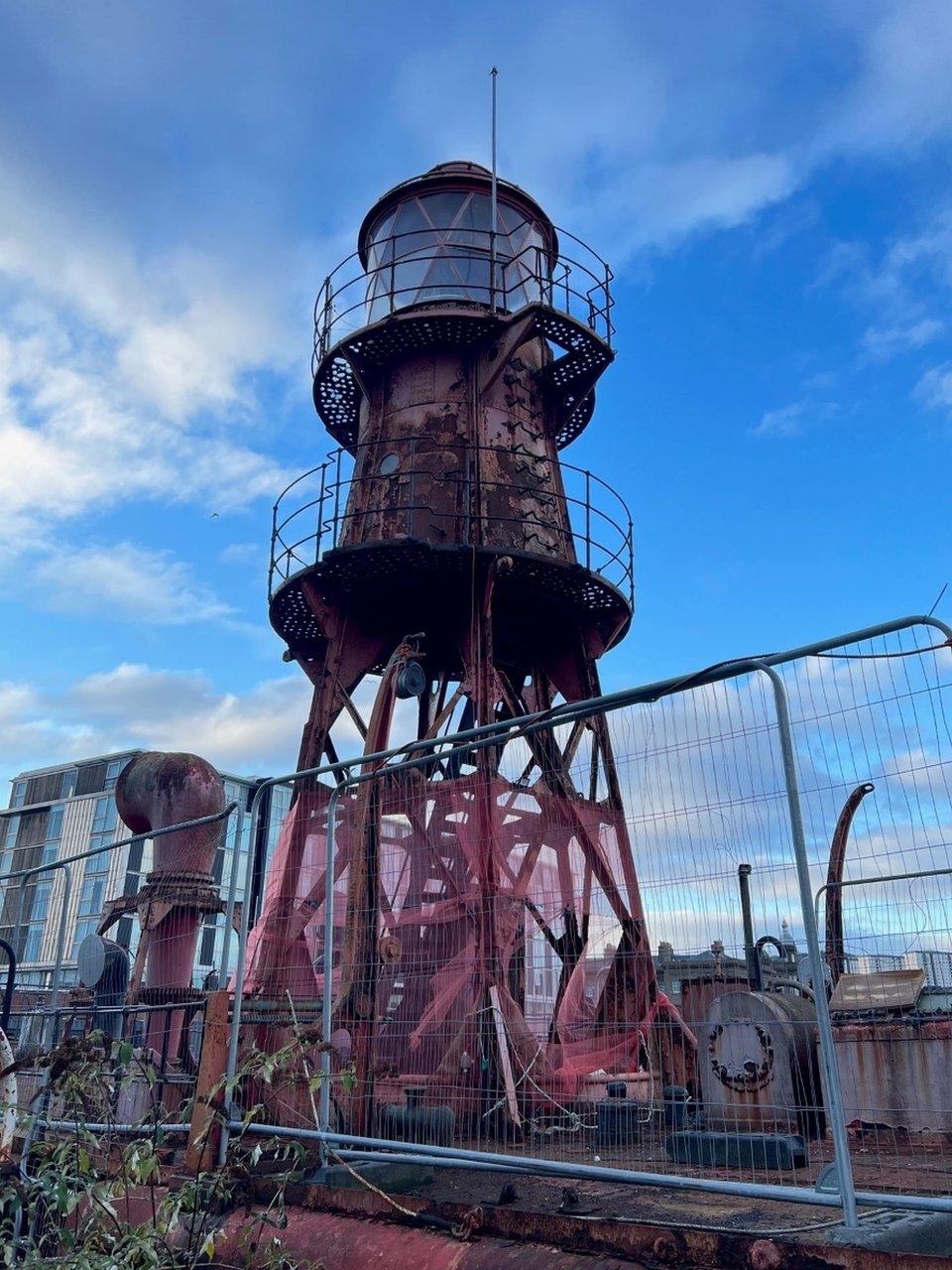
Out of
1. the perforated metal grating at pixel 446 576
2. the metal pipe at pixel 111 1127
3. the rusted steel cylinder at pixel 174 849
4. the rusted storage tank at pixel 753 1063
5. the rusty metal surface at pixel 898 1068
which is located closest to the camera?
the metal pipe at pixel 111 1127

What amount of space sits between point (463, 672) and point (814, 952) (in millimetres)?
9886

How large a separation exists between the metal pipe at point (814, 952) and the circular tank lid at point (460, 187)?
1297 cm

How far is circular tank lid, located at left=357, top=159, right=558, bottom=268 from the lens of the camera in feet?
51.1

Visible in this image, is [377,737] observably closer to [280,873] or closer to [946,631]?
[280,873]

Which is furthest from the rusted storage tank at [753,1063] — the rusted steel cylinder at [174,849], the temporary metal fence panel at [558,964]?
the rusted steel cylinder at [174,849]

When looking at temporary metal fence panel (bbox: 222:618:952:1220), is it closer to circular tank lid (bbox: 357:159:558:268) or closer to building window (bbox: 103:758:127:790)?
circular tank lid (bbox: 357:159:558:268)

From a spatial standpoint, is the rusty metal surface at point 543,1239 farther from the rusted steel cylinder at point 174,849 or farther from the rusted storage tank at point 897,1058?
the rusted steel cylinder at point 174,849

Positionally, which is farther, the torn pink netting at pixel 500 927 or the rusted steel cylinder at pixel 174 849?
the rusted steel cylinder at pixel 174 849

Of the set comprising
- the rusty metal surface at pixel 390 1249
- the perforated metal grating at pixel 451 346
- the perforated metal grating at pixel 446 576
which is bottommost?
the rusty metal surface at pixel 390 1249

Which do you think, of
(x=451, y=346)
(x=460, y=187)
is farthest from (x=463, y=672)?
(x=460, y=187)

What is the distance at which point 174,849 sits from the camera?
37.8ft

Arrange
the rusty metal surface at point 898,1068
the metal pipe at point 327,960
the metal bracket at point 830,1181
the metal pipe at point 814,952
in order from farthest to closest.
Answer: the rusty metal surface at point 898,1068, the metal pipe at point 327,960, the metal bracket at point 830,1181, the metal pipe at point 814,952

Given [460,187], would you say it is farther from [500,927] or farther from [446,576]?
[500,927]

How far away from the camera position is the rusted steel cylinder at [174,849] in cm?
1124
